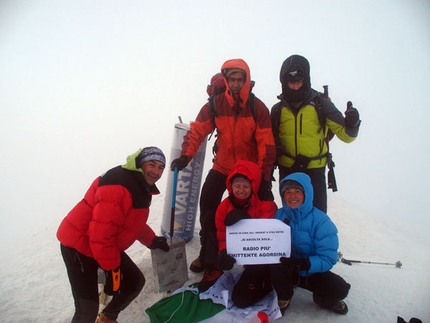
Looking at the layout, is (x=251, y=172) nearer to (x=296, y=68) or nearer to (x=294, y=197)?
(x=294, y=197)

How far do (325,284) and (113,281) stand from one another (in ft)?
7.95

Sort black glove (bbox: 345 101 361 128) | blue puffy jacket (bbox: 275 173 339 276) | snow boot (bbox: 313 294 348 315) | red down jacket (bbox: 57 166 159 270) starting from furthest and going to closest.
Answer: black glove (bbox: 345 101 361 128), snow boot (bbox: 313 294 348 315), blue puffy jacket (bbox: 275 173 339 276), red down jacket (bbox: 57 166 159 270)

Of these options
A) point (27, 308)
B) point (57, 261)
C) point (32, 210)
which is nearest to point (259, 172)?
point (27, 308)

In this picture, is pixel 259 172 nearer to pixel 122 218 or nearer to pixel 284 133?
pixel 284 133

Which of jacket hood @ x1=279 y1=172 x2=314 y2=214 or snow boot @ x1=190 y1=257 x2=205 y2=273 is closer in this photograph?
jacket hood @ x1=279 y1=172 x2=314 y2=214

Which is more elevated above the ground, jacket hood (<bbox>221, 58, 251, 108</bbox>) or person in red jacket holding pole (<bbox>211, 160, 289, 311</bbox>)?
jacket hood (<bbox>221, 58, 251, 108</bbox>)

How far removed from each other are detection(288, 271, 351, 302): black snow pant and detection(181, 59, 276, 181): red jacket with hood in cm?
136

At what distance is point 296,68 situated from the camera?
13.1ft

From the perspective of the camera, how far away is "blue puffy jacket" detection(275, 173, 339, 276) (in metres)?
3.28

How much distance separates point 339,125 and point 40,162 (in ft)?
125

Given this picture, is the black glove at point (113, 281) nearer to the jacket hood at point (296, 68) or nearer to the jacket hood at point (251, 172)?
the jacket hood at point (251, 172)

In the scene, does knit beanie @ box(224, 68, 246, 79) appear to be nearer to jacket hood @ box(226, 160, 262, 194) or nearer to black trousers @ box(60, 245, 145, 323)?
jacket hood @ box(226, 160, 262, 194)

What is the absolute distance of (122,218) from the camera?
2.99m

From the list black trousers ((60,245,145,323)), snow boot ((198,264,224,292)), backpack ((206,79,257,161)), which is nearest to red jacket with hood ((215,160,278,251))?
snow boot ((198,264,224,292))
